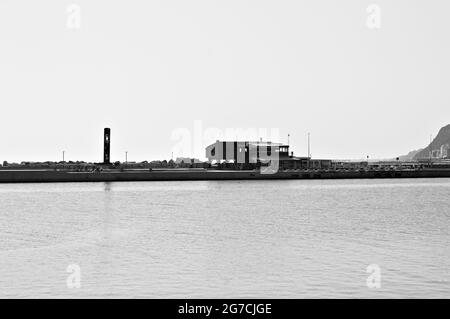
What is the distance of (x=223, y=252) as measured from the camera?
28.9 meters

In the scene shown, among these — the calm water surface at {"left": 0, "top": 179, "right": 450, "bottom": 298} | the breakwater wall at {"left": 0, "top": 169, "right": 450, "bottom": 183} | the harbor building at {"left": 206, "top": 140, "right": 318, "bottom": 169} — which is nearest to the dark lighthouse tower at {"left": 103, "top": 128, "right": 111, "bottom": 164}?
the breakwater wall at {"left": 0, "top": 169, "right": 450, "bottom": 183}

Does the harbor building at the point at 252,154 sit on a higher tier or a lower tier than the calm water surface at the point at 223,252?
higher

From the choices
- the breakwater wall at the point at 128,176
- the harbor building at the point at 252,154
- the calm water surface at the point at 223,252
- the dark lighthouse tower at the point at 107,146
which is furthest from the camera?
the harbor building at the point at 252,154

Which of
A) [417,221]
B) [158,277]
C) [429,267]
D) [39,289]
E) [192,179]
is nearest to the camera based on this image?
[39,289]

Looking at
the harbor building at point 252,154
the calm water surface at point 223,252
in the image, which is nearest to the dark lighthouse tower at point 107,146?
the harbor building at point 252,154

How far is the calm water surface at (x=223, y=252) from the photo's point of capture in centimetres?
2011

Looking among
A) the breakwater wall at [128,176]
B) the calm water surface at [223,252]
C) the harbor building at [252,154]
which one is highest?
the harbor building at [252,154]

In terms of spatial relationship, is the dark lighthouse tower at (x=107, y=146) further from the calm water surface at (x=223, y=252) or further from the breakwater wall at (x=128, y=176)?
the calm water surface at (x=223, y=252)

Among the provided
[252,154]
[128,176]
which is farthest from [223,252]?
[252,154]

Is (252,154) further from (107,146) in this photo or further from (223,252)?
(223,252)
